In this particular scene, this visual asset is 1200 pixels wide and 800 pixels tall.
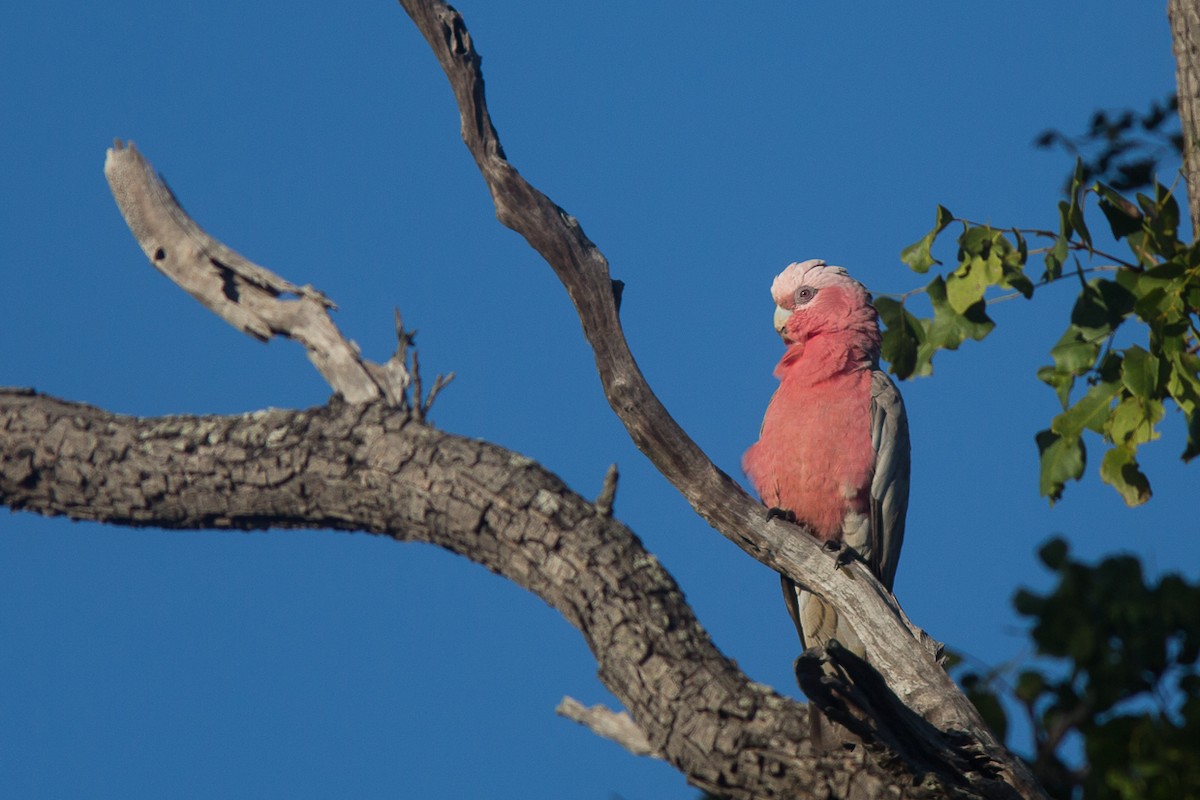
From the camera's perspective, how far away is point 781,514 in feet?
18.2

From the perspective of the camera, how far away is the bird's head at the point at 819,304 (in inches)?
243

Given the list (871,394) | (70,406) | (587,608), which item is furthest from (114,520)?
(871,394)

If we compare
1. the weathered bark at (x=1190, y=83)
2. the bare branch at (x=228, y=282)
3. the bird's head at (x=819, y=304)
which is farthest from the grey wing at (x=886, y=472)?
the bare branch at (x=228, y=282)

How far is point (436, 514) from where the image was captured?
5.93 m

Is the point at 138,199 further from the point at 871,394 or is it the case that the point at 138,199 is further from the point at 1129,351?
the point at 1129,351

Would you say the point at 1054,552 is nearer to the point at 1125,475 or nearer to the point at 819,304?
the point at 1125,475

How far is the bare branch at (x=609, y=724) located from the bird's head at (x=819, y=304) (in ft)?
7.08

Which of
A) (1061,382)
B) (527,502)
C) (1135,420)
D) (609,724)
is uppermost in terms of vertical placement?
(1061,382)

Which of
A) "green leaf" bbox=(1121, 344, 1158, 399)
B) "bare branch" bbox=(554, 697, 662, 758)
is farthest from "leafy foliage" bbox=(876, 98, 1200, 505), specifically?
"bare branch" bbox=(554, 697, 662, 758)

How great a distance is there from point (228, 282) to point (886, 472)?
12.1 ft

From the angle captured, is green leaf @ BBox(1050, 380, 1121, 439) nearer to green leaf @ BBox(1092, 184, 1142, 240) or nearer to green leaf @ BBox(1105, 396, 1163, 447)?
green leaf @ BBox(1105, 396, 1163, 447)

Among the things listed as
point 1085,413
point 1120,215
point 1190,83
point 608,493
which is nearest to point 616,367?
point 608,493

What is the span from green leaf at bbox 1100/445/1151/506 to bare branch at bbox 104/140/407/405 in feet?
11.4

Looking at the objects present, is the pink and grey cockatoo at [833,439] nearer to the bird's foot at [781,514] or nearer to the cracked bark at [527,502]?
the bird's foot at [781,514]
